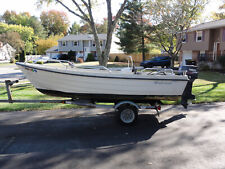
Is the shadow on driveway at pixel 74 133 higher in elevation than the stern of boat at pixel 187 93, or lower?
lower

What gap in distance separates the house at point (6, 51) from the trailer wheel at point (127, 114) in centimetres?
4730

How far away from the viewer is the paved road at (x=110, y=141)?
12.8 feet

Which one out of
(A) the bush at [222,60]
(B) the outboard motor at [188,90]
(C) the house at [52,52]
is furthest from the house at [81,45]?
(B) the outboard motor at [188,90]

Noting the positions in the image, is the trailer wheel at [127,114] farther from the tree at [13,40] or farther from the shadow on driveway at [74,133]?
the tree at [13,40]

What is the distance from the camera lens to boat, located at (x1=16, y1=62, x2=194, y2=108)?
18.5 ft

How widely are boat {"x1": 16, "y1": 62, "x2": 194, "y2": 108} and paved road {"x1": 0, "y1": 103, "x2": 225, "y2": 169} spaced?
85 cm

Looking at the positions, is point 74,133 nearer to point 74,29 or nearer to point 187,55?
point 187,55

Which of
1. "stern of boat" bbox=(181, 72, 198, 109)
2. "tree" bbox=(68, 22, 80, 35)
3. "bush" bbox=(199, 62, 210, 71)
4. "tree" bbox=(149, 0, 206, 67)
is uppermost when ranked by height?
"tree" bbox=(68, 22, 80, 35)

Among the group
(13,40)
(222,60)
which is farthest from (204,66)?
(13,40)

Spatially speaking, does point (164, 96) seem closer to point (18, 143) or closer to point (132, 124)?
point (132, 124)

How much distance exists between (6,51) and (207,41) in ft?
153

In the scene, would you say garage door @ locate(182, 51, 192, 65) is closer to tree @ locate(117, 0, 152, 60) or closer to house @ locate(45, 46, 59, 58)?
tree @ locate(117, 0, 152, 60)

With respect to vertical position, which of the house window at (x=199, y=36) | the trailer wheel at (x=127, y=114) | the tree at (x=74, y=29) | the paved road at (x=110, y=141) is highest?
the tree at (x=74, y=29)

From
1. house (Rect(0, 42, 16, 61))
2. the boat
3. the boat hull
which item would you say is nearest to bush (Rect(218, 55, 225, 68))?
the boat
